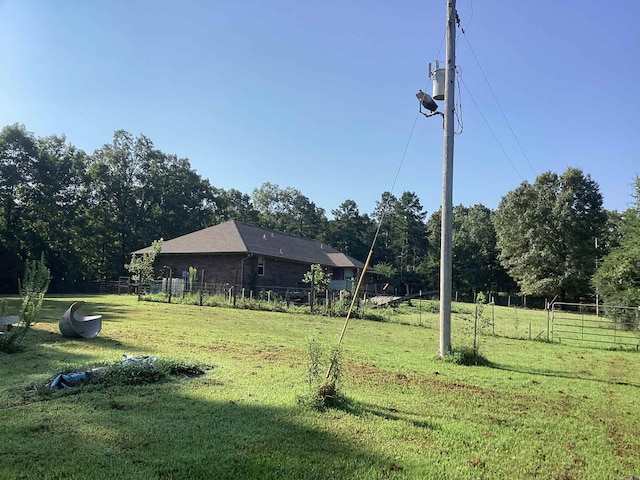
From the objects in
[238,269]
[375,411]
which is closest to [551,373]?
[375,411]

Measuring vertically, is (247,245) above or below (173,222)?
below

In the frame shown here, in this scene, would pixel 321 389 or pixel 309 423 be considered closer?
pixel 309 423

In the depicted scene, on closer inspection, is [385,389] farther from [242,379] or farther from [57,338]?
[57,338]

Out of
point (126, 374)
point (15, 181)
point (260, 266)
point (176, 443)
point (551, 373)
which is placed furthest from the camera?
point (15, 181)

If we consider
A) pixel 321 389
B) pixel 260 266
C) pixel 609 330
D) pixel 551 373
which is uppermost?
pixel 260 266

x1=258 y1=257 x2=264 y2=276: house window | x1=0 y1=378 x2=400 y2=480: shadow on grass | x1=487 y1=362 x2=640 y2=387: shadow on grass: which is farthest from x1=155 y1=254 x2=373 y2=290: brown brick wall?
x1=0 y1=378 x2=400 y2=480: shadow on grass

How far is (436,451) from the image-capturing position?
4195 millimetres

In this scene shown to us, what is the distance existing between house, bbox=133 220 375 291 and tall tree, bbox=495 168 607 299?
20.8 meters

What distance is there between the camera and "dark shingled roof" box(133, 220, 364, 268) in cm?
3125

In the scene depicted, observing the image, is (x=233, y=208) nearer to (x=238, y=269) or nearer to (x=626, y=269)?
(x=238, y=269)

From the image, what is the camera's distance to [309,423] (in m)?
4.75

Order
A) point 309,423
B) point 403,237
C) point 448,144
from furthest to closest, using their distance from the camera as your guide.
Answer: point 403,237, point 448,144, point 309,423

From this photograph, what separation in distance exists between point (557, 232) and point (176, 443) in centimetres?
4910

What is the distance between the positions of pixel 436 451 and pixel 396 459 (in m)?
0.50
